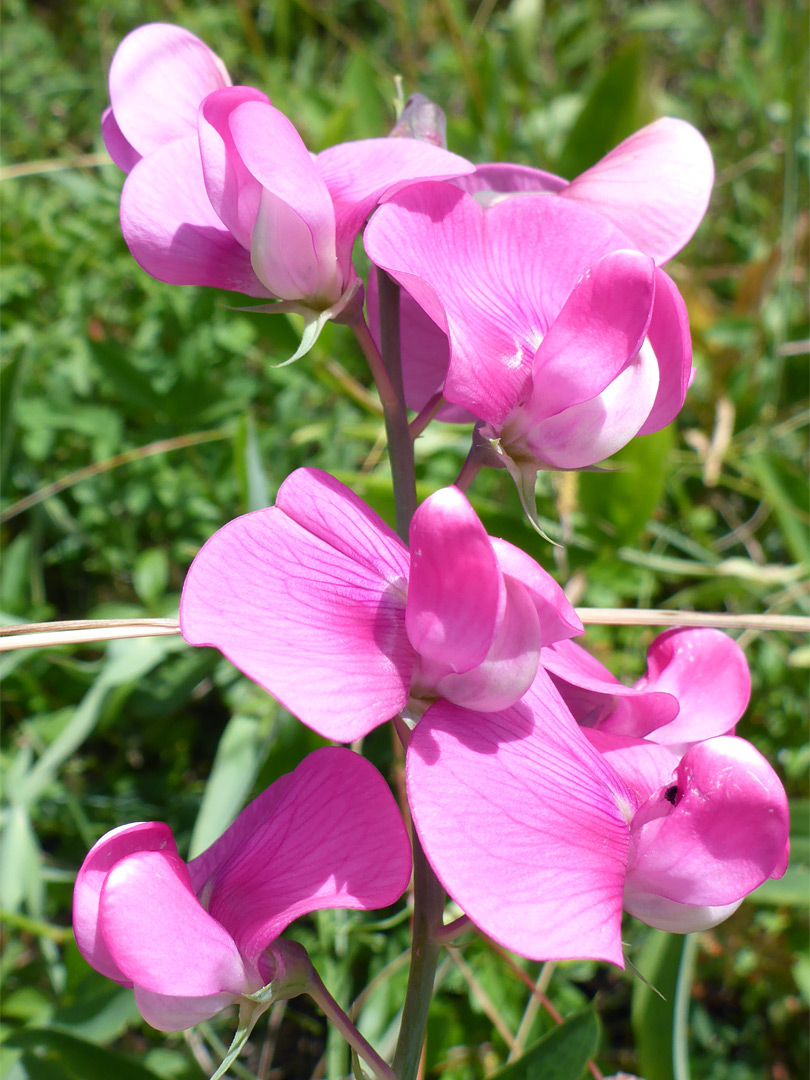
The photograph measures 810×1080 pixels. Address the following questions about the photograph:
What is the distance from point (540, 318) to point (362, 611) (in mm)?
213

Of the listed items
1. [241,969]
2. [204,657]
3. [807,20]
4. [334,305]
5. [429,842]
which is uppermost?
[807,20]

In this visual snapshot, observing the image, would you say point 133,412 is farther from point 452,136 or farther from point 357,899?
point 357,899

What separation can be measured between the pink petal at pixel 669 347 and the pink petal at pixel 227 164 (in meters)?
0.23

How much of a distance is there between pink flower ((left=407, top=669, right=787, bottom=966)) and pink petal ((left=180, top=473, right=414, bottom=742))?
4 centimetres

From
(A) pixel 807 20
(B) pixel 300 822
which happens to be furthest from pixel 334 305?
(A) pixel 807 20

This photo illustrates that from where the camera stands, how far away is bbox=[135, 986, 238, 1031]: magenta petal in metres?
0.48

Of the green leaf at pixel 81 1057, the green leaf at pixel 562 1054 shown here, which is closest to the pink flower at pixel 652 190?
the green leaf at pixel 562 1054

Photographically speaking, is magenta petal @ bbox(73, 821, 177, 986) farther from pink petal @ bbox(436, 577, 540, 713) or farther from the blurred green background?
the blurred green background

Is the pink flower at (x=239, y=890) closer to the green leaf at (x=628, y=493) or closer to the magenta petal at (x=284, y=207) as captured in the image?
the magenta petal at (x=284, y=207)

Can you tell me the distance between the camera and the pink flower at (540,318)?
18.6 inches

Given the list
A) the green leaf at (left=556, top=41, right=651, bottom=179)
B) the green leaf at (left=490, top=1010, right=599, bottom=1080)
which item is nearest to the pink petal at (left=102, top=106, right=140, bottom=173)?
the green leaf at (left=490, top=1010, right=599, bottom=1080)

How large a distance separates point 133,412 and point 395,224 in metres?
0.96

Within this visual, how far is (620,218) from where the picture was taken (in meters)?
0.57

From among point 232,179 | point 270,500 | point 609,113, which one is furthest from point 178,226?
point 609,113
